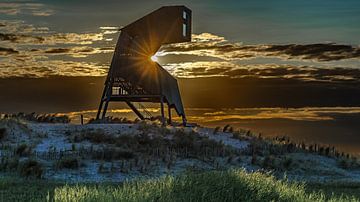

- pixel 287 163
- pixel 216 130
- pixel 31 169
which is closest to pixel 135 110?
pixel 216 130

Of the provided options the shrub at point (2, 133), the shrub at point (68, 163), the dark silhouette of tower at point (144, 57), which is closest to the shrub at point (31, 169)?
the shrub at point (68, 163)

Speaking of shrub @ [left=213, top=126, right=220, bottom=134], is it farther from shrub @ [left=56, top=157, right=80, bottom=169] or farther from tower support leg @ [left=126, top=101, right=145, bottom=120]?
shrub @ [left=56, top=157, right=80, bottom=169]

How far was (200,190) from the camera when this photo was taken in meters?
13.2

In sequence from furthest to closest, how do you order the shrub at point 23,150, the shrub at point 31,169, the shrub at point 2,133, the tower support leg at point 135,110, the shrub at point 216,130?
the tower support leg at point 135,110
the shrub at point 216,130
the shrub at point 2,133
the shrub at point 23,150
the shrub at point 31,169

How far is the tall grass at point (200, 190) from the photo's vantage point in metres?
12.3

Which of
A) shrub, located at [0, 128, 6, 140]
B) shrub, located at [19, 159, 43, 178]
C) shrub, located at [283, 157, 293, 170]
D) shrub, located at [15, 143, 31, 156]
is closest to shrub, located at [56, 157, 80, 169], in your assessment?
shrub, located at [19, 159, 43, 178]

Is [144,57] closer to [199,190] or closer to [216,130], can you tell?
[216,130]

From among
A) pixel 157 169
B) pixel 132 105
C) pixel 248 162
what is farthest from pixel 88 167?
pixel 132 105

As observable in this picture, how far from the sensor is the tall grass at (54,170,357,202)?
12.3m

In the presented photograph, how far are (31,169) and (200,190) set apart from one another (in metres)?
12.3

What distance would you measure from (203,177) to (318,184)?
1031 cm

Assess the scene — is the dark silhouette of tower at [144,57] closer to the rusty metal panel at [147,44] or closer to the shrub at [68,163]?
the rusty metal panel at [147,44]

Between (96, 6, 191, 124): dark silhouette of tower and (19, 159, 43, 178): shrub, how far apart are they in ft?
55.6

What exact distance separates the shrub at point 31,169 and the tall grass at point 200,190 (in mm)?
10417
